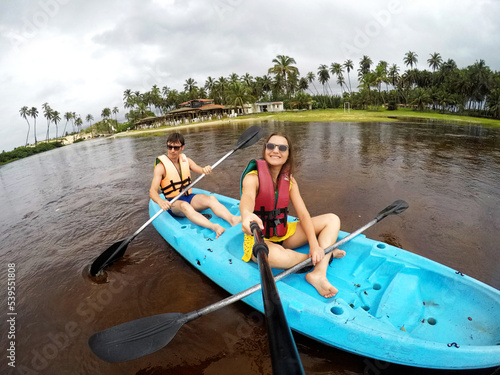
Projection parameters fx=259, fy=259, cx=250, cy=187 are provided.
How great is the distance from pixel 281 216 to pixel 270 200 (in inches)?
9.1

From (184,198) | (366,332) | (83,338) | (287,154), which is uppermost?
(287,154)

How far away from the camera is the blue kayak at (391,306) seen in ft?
5.47

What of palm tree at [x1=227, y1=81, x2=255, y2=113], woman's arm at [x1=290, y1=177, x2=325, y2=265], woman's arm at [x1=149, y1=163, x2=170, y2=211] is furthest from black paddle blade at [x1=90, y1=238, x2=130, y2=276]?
palm tree at [x1=227, y1=81, x2=255, y2=113]

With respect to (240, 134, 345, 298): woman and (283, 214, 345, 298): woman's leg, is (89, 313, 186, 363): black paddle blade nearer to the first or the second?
(240, 134, 345, 298): woman

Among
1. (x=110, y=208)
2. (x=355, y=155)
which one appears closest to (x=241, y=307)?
(x=110, y=208)

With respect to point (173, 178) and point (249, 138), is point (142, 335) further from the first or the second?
point (249, 138)

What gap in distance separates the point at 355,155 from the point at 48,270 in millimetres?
8991

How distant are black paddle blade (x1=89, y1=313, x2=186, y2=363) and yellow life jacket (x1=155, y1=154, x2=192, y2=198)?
2101 mm

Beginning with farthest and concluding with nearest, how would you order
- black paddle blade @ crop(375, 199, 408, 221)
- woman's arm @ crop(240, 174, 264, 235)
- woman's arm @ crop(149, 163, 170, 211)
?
woman's arm @ crop(149, 163, 170, 211) < black paddle blade @ crop(375, 199, 408, 221) < woman's arm @ crop(240, 174, 264, 235)

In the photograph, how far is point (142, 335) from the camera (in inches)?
77.6

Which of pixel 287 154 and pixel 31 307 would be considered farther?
pixel 31 307

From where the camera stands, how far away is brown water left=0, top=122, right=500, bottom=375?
221 cm

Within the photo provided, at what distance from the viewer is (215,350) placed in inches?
87.2

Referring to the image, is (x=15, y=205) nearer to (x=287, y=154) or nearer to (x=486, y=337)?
(x=287, y=154)
